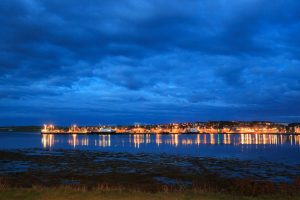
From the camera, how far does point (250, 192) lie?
23859mm

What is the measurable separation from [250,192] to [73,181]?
739 inches

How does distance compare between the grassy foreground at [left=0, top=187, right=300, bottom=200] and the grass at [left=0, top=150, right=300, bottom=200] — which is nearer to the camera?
the grassy foreground at [left=0, top=187, right=300, bottom=200]

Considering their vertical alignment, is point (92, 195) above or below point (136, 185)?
above

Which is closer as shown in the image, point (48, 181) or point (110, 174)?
point (48, 181)

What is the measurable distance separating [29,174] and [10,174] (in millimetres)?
2037

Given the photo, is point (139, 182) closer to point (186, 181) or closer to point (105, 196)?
point (186, 181)

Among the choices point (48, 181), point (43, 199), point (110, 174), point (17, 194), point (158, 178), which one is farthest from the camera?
A: point (110, 174)

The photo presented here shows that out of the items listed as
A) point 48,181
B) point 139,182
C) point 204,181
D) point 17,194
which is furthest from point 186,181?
point 17,194

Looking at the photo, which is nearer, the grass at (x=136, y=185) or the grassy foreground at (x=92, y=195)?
the grassy foreground at (x=92, y=195)

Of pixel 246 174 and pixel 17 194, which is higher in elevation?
pixel 17 194

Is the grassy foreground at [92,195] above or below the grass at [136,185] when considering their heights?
above

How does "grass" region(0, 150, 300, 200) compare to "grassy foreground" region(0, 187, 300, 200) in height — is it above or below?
below

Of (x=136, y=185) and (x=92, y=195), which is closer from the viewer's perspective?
(x=92, y=195)

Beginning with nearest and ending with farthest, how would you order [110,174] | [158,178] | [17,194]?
[17,194] < [158,178] < [110,174]
